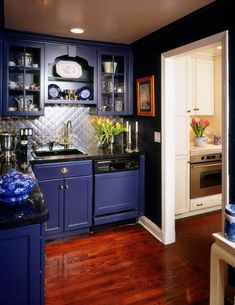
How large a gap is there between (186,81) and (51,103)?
172 centimetres

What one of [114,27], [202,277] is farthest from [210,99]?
[202,277]

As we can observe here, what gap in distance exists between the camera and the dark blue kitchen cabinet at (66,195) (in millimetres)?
3061

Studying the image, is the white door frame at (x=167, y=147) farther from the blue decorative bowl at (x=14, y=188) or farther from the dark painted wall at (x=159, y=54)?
the blue decorative bowl at (x=14, y=188)

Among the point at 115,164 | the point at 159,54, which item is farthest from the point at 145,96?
the point at 115,164

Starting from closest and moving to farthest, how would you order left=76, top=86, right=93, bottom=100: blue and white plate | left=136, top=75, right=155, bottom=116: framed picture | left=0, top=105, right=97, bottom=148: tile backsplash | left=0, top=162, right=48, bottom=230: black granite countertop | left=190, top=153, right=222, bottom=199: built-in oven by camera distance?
left=0, top=162, right=48, bottom=230: black granite countertop < left=136, top=75, right=155, bottom=116: framed picture < left=0, top=105, right=97, bottom=148: tile backsplash < left=76, top=86, right=93, bottom=100: blue and white plate < left=190, top=153, right=222, bottom=199: built-in oven

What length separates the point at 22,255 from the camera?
58.4 inches

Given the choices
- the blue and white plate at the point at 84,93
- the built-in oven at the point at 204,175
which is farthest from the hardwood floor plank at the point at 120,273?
the blue and white plate at the point at 84,93

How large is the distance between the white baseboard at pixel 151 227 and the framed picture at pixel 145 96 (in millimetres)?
1291

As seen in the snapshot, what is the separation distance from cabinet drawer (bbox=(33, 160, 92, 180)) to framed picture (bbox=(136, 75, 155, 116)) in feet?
2.97

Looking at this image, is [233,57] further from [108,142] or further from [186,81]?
[108,142]

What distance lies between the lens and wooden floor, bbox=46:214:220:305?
2256 mm

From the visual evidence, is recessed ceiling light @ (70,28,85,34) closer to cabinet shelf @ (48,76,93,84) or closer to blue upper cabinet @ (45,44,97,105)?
blue upper cabinet @ (45,44,97,105)

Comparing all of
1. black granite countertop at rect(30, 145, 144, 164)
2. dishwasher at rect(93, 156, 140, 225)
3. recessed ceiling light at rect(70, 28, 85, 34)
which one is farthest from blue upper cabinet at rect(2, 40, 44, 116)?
dishwasher at rect(93, 156, 140, 225)

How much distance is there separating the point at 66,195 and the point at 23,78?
55.0 inches
